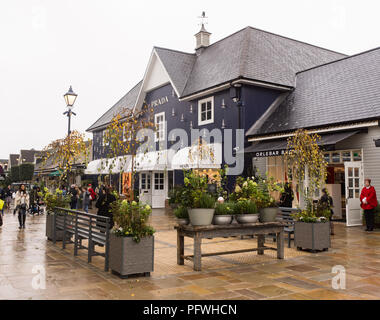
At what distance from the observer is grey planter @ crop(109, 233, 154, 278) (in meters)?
6.22

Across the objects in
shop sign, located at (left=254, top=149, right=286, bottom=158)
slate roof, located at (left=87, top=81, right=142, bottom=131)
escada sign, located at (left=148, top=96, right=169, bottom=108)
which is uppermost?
slate roof, located at (left=87, top=81, right=142, bottom=131)

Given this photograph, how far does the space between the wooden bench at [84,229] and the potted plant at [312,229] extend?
4.44m

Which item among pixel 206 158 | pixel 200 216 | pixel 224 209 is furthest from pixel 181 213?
pixel 206 158

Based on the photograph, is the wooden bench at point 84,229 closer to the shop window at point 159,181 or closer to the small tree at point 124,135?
the small tree at point 124,135

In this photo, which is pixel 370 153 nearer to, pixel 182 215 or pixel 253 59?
pixel 253 59

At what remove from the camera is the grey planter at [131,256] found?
6218 millimetres

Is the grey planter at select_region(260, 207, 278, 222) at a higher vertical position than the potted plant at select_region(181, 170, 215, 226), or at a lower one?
lower

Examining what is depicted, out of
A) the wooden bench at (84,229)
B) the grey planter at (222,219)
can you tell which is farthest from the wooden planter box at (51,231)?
the grey planter at (222,219)

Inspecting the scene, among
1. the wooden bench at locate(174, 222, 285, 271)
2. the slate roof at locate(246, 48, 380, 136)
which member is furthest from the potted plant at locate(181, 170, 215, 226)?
the slate roof at locate(246, 48, 380, 136)

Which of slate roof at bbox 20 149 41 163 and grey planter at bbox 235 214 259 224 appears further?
slate roof at bbox 20 149 41 163

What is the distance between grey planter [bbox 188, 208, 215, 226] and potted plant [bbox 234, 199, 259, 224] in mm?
702

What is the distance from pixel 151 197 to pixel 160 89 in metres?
6.72

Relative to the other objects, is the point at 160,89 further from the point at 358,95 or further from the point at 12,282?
the point at 12,282

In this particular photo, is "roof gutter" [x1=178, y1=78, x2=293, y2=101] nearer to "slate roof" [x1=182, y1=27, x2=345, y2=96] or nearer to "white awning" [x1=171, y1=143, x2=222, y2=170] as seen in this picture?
"slate roof" [x1=182, y1=27, x2=345, y2=96]
